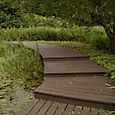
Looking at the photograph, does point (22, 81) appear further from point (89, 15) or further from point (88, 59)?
point (89, 15)

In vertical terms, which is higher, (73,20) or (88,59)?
(73,20)

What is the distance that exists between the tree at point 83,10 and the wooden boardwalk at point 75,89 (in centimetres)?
193

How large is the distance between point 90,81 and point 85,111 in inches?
71.1

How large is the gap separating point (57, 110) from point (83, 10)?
5.45 m

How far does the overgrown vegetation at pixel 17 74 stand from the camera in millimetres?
7088

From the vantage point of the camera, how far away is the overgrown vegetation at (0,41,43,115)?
7088 millimetres

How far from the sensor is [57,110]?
19.4 feet

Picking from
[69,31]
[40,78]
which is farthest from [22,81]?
[69,31]

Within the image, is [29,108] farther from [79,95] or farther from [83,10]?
[83,10]

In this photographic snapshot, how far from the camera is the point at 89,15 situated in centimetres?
1101

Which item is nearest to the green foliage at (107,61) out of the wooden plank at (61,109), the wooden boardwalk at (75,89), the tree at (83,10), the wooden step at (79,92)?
the wooden boardwalk at (75,89)

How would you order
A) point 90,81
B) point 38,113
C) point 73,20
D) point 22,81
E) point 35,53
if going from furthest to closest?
point 35,53 → point 73,20 → point 22,81 → point 90,81 → point 38,113

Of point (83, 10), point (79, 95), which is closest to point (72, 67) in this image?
point (83, 10)

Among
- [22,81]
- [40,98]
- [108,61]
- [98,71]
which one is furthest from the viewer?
[108,61]
